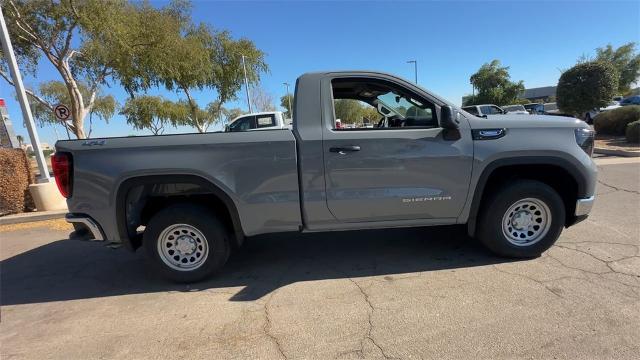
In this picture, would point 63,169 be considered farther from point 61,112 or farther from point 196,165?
point 61,112

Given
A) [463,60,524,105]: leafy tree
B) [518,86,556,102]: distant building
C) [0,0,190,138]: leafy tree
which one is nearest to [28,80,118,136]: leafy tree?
[0,0,190,138]: leafy tree

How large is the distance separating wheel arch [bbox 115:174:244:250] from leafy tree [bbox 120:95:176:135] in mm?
39453

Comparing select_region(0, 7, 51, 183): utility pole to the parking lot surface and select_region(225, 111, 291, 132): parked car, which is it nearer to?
the parking lot surface

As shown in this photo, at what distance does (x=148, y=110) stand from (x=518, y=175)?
44693mm

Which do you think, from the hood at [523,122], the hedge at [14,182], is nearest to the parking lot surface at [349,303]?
the hood at [523,122]

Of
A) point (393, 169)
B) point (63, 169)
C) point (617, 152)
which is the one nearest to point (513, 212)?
point (393, 169)

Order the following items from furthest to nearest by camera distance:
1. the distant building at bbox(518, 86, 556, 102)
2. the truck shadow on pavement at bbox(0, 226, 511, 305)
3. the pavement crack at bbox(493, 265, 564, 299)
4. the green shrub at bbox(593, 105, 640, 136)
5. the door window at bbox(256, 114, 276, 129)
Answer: the distant building at bbox(518, 86, 556, 102) → the green shrub at bbox(593, 105, 640, 136) → the door window at bbox(256, 114, 276, 129) → the truck shadow on pavement at bbox(0, 226, 511, 305) → the pavement crack at bbox(493, 265, 564, 299)

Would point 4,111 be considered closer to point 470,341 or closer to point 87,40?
point 87,40

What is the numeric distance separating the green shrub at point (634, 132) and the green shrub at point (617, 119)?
2.34 m

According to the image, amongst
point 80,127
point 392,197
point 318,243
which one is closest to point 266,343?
point 392,197

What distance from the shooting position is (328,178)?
3.35m

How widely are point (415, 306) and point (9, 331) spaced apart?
3433 millimetres

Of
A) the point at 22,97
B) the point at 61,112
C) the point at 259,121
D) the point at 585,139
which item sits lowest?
the point at 585,139

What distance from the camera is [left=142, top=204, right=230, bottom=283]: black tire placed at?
343 centimetres
